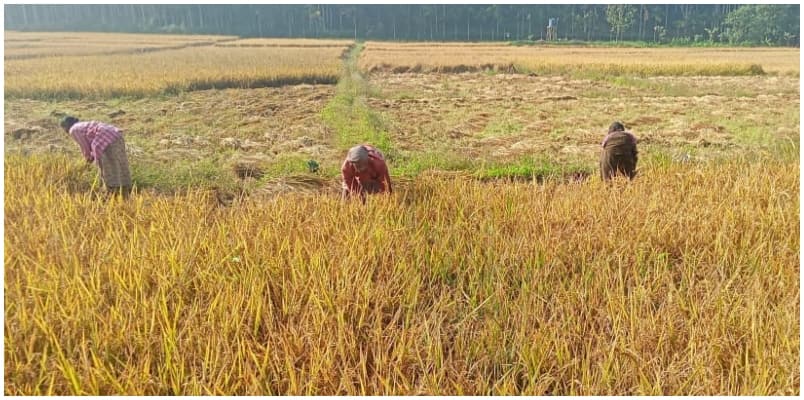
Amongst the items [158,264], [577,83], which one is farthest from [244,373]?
[577,83]

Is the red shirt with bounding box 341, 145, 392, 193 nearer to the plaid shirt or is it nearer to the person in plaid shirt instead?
the person in plaid shirt

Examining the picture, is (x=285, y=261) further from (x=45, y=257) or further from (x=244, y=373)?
(x=45, y=257)

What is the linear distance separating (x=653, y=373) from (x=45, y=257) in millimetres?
2731

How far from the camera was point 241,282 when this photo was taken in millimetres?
2051

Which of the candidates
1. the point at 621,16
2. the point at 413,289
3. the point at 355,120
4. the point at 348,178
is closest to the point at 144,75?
the point at 355,120

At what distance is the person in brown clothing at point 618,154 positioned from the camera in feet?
14.5

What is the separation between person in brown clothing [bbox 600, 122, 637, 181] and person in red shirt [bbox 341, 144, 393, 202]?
2201 mm

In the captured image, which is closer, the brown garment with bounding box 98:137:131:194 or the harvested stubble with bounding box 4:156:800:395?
the harvested stubble with bounding box 4:156:800:395

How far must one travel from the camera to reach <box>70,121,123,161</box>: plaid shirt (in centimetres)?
413

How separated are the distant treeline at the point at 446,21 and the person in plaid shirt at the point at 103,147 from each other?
1298 inches

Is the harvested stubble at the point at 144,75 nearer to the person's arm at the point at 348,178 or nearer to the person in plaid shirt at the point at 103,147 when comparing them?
the person in plaid shirt at the point at 103,147

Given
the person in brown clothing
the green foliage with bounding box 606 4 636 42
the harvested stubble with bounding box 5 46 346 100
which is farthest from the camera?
the green foliage with bounding box 606 4 636 42

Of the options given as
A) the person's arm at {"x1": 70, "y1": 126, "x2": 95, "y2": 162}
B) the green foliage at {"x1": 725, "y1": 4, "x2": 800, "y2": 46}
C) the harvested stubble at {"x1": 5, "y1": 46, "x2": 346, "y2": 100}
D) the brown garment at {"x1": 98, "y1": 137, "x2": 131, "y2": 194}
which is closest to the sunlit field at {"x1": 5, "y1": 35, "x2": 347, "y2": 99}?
the harvested stubble at {"x1": 5, "y1": 46, "x2": 346, "y2": 100}

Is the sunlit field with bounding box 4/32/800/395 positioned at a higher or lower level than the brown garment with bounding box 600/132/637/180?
lower
